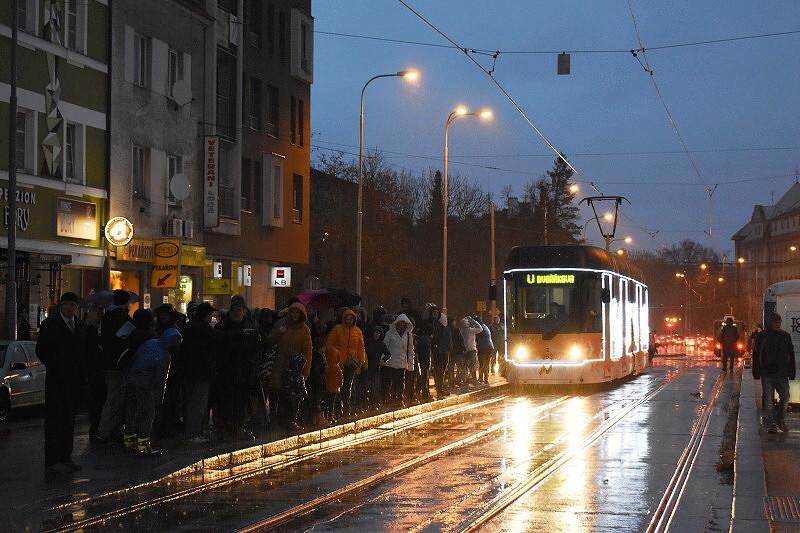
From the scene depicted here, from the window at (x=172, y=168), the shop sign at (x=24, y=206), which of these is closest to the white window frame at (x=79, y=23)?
the shop sign at (x=24, y=206)

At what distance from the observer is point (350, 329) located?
20.2m

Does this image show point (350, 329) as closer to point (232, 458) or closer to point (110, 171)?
point (232, 458)

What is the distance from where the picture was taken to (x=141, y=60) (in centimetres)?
3434

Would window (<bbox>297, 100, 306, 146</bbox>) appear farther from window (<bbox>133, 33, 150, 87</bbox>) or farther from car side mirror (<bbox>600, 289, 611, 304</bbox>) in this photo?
car side mirror (<bbox>600, 289, 611, 304</bbox>)

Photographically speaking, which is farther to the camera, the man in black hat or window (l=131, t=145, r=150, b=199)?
window (l=131, t=145, r=150, b=199)

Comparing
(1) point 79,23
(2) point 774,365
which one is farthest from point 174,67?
(2) point 774,365

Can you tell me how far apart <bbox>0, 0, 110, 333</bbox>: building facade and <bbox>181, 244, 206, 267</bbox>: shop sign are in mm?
4234

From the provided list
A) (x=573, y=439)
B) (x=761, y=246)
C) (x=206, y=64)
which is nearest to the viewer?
(x=573, y=439)

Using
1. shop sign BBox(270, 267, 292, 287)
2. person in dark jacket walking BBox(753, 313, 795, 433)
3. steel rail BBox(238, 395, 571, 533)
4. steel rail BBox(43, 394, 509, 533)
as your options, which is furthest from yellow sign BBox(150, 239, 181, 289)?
person in dark jacket walking BBox(753, 313, 795, 433)

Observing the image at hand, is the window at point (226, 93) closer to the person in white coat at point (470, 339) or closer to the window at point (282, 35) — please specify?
the window at point (282, 35)

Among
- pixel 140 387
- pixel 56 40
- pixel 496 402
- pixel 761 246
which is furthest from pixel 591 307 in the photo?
pixel 761 246

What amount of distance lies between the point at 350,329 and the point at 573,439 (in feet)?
12.8

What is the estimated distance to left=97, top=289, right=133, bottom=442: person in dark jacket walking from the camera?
51.2 ft

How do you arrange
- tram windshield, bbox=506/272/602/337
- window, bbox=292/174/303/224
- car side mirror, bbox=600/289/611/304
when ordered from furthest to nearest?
window, bbox=292/174/303/224 → car side mirror, bbox=600/289/611/304 → tram windshield, bbox=506/272/602/337
